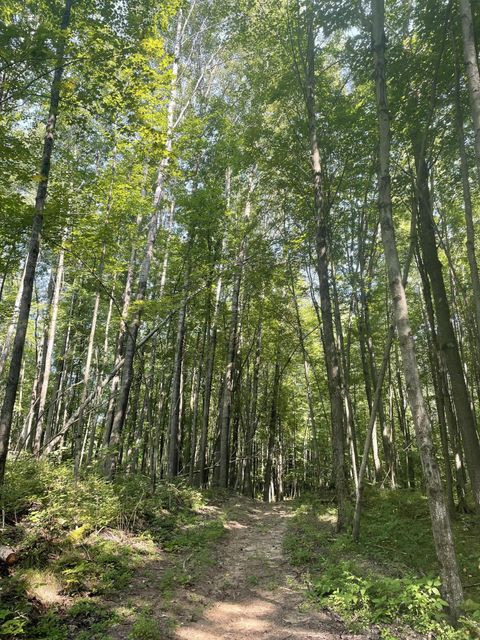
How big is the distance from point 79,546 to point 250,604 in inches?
101

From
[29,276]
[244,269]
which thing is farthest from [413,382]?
[244,269]

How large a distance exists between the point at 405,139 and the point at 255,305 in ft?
30.6

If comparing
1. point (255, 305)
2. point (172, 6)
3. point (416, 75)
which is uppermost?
point (172, 6)

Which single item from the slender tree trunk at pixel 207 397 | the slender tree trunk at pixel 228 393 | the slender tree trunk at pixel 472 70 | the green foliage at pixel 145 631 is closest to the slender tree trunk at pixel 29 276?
the green foliage at pixel 145 631

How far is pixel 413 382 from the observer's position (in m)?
4.77

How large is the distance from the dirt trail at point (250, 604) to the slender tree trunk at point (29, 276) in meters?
3.42

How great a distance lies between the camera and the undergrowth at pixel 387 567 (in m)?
4.04

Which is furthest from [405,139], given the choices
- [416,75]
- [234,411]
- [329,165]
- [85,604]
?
[234,411]

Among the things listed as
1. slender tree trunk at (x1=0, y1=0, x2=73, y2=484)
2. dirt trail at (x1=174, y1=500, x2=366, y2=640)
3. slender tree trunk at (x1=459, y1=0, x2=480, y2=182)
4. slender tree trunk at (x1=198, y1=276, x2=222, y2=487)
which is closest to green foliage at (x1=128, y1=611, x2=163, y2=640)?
dirt trail at (x1=174, y1=500, x2=366, y2=640)

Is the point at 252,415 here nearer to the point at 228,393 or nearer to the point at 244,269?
the point at 228,393

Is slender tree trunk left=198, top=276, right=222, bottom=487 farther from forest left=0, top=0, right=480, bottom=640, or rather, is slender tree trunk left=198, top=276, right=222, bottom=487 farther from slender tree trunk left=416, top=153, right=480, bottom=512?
slender tree trunk left=416, top=153, right=480, bottom=512

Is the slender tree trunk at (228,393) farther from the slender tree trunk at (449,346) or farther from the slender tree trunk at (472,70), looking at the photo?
the slender tree trunk at (472,70)

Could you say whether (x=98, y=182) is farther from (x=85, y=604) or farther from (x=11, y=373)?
(x=85, y=604)

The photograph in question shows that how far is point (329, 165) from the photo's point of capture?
426 inches
